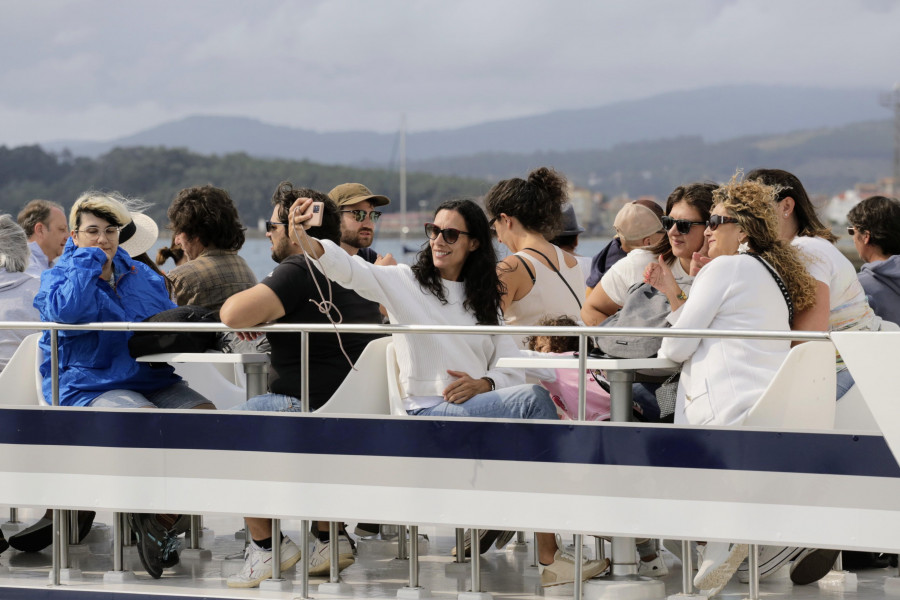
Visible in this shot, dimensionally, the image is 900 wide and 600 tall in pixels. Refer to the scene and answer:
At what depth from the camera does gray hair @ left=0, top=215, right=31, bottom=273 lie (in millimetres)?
6207

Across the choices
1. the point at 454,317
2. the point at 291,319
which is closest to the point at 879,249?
the point at 454,317

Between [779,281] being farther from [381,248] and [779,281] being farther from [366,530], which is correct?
[381,248]

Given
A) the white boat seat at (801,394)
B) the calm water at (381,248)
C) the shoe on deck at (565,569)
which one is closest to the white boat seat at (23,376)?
the shoe on deck at (565,569)

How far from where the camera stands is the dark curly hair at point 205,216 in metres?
6.02

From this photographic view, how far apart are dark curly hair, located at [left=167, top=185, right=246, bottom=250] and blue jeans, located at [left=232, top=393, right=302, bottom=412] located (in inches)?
47.5

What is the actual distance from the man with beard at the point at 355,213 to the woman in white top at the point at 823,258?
2.35m

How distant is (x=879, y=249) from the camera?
619 centimetres

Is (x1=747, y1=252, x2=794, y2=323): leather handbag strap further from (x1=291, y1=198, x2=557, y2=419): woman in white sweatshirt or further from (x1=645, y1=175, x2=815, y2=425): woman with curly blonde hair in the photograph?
(x1=291, y1=198, x2=557, y2=419): woman in white sweatshirt

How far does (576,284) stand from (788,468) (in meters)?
1.77

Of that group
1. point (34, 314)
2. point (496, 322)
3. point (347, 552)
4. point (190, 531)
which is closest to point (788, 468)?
point (496, 322)

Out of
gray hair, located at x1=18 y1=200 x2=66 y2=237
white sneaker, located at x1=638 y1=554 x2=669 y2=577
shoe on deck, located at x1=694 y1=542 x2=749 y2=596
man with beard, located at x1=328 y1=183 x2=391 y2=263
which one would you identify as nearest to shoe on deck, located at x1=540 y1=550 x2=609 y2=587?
white sneaker, located at x1=638 y1=554 x2=669 y2=577

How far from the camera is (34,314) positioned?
6219 mm

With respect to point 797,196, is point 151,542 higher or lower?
lower

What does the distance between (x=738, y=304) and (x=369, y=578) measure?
83.2 inches
